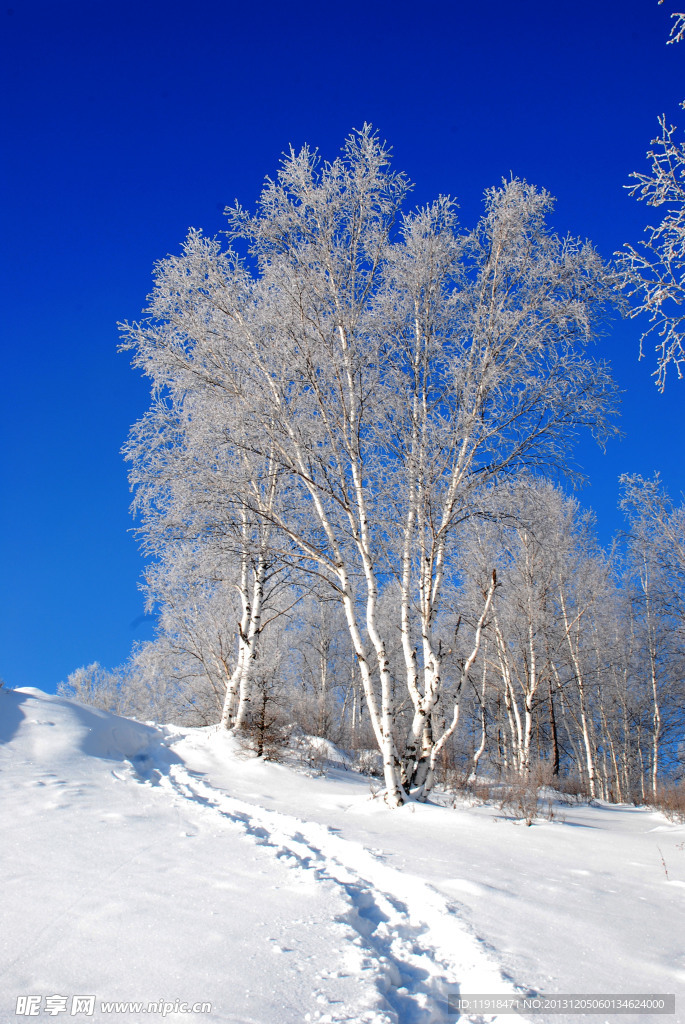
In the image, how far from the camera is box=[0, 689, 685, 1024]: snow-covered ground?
2.27 meters

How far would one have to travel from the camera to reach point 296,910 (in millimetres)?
3135

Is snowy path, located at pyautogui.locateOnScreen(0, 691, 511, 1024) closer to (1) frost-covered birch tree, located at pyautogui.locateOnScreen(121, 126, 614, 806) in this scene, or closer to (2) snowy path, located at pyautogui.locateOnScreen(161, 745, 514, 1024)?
(2) snowy path, located at pyautogui.locateOnScreen(161, 745, 514, 1024)

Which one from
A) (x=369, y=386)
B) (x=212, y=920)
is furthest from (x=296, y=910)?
(x=369, y=386)

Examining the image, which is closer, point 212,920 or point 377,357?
point 212,920

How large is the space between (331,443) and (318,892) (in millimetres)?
5800

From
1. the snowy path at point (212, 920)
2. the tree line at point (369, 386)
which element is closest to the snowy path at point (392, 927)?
the snowy path at point (212, 920)

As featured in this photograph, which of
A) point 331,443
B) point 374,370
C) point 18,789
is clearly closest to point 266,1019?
point 18,789

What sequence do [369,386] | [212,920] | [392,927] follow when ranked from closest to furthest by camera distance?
1. [212,920]
2. [392,927]
3. [369,386]

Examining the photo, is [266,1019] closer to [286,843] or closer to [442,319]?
[286,843]

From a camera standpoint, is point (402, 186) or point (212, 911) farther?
point (402, 186)

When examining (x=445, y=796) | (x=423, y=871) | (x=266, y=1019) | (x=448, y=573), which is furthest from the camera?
→ (x=445, y=796)

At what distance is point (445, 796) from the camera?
376 inches

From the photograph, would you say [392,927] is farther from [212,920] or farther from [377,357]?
[377,357]

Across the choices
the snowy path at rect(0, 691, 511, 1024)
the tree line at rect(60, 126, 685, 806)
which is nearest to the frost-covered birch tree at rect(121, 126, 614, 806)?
the tree line at rect(60, 126, 685, 806)
